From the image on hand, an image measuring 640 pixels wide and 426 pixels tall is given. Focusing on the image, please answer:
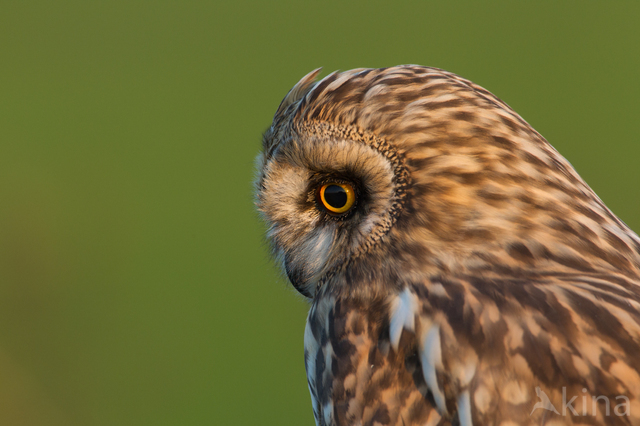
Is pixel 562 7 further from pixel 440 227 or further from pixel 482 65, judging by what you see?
pixel 440 227

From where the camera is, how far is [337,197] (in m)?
1.40

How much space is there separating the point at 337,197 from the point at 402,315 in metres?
0.32

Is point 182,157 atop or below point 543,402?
below

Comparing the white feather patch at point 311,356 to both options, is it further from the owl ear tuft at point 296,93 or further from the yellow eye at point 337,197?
the owl ear tuft at point 296,93

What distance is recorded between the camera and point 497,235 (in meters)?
1.25

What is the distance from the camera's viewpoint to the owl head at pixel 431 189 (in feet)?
4.13

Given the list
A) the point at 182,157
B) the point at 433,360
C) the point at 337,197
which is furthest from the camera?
the point at 182,157

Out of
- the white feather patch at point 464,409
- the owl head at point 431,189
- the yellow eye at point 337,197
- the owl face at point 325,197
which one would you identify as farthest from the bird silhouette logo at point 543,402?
the yellow eye at point 337,197

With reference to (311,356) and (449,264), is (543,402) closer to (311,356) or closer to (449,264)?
(449,264)

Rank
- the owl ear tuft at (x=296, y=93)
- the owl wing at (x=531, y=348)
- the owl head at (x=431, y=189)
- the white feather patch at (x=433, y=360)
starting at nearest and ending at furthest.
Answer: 1. the owl wing at (x=531, y=348)
2. the white feather patch at (x=433, y=360)
3. the owl head at (x=431, y=189)
4. the owl ear tuft at (x=296, y=93)

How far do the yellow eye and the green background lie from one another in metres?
1.73

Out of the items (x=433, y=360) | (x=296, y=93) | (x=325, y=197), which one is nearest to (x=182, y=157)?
(x=296, y=93)

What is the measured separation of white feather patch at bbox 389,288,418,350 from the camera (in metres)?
1.22

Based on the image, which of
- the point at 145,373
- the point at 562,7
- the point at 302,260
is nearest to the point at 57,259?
the point at 145,373
